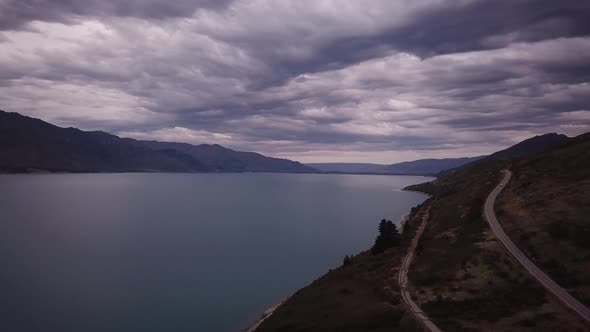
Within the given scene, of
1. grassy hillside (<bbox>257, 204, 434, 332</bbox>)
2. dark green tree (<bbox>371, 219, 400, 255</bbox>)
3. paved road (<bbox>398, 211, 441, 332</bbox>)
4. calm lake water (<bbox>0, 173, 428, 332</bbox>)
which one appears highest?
dark green tree (<bbox>371, 219, 400, 255</bbox>)

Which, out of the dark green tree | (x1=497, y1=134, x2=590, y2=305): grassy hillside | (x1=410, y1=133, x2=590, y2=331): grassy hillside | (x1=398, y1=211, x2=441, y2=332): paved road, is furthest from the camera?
the dark green tree

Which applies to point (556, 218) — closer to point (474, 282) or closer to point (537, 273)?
point (537, 273)

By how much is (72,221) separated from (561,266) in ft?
498

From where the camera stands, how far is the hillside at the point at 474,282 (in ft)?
133

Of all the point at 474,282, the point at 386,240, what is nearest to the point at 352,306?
the point at 474,282

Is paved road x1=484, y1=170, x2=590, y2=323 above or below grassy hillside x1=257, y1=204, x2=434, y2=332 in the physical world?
above

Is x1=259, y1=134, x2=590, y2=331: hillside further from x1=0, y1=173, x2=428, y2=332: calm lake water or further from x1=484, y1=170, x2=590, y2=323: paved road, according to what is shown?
x1=0, y1=173, x2=428, y2=332: calm lake water

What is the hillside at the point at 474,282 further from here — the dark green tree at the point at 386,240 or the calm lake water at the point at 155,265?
the calm lake water at the point at 155,265

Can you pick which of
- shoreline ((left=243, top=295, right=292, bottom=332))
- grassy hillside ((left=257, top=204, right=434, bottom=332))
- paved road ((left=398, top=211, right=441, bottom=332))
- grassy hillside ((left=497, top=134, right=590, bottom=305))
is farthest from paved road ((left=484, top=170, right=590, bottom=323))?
shoreline ((left=243, top=295, right=292, bottom=332))

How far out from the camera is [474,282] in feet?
170

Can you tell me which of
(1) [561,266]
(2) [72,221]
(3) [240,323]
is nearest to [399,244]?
(1) [561,266]

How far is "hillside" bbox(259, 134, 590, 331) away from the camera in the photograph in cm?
4049

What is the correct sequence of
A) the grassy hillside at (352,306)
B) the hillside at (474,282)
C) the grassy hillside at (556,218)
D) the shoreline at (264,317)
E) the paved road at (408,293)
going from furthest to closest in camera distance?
the shoreline at (264,317) → the grassy hillside at (556,218) → the grassy hillside at (352,306) → the hillside at (474,282) → the paved road at (408,293)

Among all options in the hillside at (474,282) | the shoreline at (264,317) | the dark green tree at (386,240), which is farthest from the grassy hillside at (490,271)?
the shoreline at (264,317)
